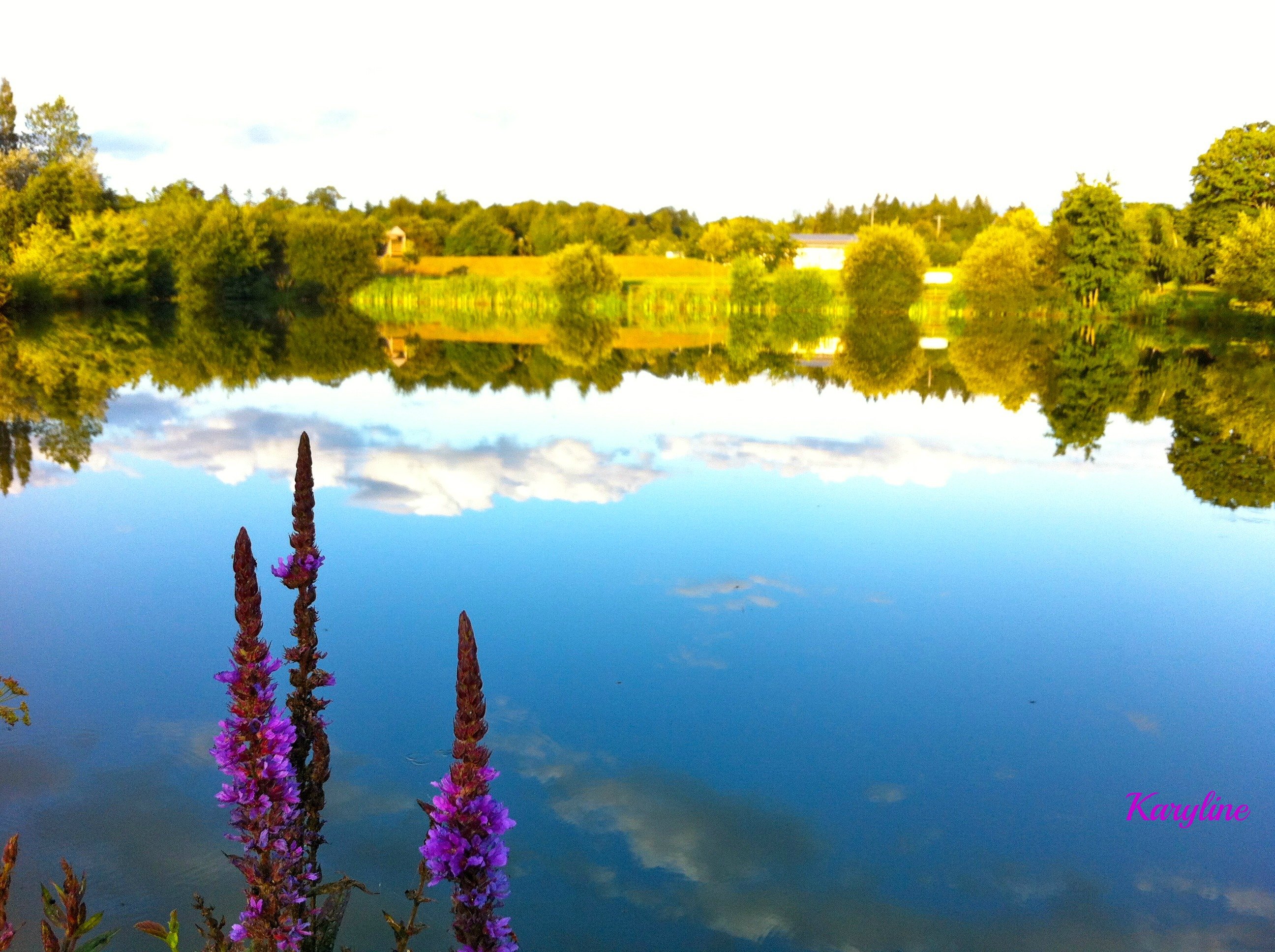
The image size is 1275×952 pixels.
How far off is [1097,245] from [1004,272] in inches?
148

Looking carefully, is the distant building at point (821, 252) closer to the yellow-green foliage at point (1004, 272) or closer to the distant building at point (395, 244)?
the distant building at point (395, 244)

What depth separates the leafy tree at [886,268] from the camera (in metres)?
39.2

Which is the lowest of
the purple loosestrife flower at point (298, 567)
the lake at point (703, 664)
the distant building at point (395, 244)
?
the lake at point (703, 664)

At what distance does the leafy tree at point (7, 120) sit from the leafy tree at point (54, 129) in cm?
51

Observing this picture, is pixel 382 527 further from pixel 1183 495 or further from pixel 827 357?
pixel 827 357

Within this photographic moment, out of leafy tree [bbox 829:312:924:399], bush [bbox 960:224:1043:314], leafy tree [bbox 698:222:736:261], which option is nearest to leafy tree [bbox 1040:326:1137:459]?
leafy tree [bbox 829:312:924:399]

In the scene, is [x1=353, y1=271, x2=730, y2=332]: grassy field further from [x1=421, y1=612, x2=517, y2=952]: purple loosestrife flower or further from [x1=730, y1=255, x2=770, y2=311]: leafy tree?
[x1=421, y1=612, x2=517, y2=952]: purple loosestrife flower

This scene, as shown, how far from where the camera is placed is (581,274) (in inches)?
1639

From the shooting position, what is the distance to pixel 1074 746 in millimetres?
5398

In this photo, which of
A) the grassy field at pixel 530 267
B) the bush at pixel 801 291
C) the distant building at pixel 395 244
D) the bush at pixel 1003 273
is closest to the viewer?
the bush at pixel 801 291

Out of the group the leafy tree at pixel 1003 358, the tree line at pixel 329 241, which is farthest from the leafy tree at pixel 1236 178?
the leafy tree at pixel 1003 358

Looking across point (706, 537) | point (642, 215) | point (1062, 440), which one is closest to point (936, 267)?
point (642, 215)

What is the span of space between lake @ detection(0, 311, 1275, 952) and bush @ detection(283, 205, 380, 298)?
3400 cm
